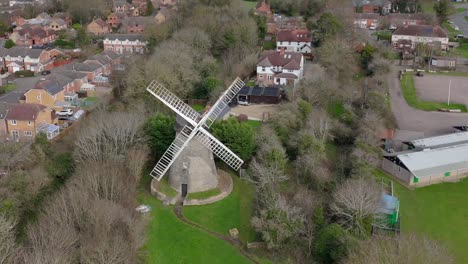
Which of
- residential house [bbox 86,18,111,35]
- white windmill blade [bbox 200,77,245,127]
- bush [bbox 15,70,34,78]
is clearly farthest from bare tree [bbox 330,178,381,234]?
residential house [bbox 86,18,111,35]

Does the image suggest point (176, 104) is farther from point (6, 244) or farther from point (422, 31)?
point (422, 31)

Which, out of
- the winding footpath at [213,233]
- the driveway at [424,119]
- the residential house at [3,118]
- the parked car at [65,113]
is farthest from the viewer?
the parked car at [65,113]

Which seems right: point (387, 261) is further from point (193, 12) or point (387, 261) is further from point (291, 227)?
point (193, 12)

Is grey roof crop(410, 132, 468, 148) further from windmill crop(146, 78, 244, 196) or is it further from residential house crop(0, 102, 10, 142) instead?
residential house crop(0, 102, 10, 142)

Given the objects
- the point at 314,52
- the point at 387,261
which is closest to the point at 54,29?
the point at 314,52

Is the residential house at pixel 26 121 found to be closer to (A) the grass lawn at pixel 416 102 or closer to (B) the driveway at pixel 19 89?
(B) the driveway at pixel 19 89

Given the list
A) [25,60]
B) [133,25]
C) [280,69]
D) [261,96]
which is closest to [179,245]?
[261,96]

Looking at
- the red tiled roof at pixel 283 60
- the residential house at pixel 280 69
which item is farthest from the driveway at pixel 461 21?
the residential house at pixel 280 69
